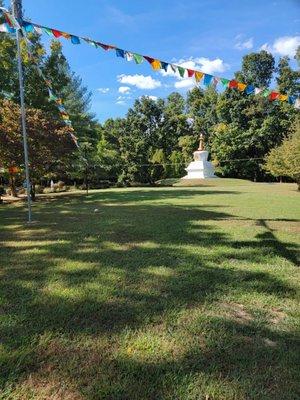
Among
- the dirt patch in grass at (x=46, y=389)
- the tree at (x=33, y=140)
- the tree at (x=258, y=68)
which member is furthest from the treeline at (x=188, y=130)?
the dirt patch in grass at (x=46, y=389)

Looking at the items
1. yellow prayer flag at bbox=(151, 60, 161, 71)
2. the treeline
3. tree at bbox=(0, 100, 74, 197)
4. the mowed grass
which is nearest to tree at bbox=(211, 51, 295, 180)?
the treeline

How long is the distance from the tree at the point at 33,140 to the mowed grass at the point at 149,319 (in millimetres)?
9539

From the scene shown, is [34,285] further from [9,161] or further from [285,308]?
[9,161]

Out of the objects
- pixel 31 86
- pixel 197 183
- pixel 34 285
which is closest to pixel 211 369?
pixel 34 285

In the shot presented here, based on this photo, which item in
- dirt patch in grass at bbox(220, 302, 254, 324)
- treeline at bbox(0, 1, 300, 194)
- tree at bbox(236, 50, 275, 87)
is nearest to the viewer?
dirt patch in grass at bbox(220, 302, 254, 324)

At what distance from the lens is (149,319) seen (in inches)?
117

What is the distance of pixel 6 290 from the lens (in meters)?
3.61

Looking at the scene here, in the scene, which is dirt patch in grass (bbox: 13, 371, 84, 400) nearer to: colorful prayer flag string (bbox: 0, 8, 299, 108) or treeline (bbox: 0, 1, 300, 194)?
colorful prayer flag string (bbox: 0, 8, 299, 108)

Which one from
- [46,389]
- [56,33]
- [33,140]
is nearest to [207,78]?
[56,33]

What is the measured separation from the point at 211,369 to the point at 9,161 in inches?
545

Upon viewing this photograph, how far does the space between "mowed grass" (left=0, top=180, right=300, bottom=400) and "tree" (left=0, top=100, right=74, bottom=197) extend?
954 centimetres

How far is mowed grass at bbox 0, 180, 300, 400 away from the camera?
2.19 m

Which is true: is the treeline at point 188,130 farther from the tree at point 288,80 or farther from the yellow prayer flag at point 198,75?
the yellow prayer flag at point 198,75

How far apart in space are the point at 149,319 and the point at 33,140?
13.3m
